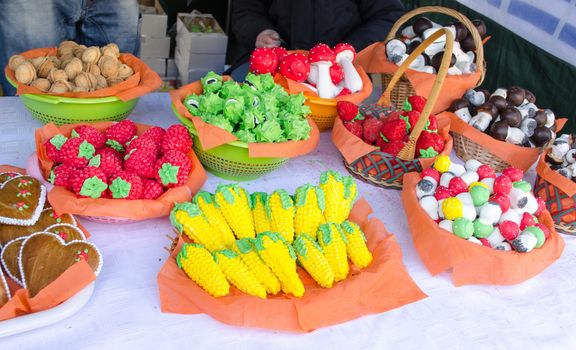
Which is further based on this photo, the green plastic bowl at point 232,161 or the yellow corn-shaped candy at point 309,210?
the green plastic bowl at point 232,161

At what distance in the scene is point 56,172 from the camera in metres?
1.06

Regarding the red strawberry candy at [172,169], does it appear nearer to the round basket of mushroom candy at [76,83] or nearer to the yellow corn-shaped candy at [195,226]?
the yellow corn-shaped candy at [195,226]

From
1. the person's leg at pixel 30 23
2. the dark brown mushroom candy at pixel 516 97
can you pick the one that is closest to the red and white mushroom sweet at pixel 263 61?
the dark brown mushroom candy at pixel 516 97

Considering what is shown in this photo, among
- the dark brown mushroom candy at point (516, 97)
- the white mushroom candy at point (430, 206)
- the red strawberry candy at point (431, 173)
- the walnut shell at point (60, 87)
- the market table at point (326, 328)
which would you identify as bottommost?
the market table at point (326, 328)

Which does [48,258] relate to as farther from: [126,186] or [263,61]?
[263,61]

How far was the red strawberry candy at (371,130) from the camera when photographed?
1.43 meters

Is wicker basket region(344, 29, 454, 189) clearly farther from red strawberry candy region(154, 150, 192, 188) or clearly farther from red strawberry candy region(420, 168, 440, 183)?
red strawberry candy region(154, 150, 192, 188)

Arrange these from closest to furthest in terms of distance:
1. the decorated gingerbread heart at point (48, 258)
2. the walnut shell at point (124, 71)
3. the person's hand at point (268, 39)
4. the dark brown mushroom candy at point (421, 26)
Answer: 1. the decorated gingerbread heart at point (48, 258)
2. the walnut shell at point (124, 71)
3. the dark brown mushroom candy at point (421, 26)
4. the person's hand at point (268, 39)

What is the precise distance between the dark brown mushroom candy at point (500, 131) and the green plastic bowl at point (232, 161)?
0.67 m

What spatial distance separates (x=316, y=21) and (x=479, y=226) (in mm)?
1439

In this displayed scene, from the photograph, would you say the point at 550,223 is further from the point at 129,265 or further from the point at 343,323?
the point at 129,265

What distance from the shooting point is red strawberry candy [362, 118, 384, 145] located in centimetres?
143

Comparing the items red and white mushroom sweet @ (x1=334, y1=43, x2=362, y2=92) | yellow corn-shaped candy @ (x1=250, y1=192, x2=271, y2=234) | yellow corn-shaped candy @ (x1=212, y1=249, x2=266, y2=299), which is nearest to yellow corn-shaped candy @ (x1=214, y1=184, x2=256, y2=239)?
yellow corn-shaped candy @ (x1=250, y1=192, x2=271, y2=234)

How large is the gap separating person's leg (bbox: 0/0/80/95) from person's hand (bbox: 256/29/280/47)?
2.47 ft
